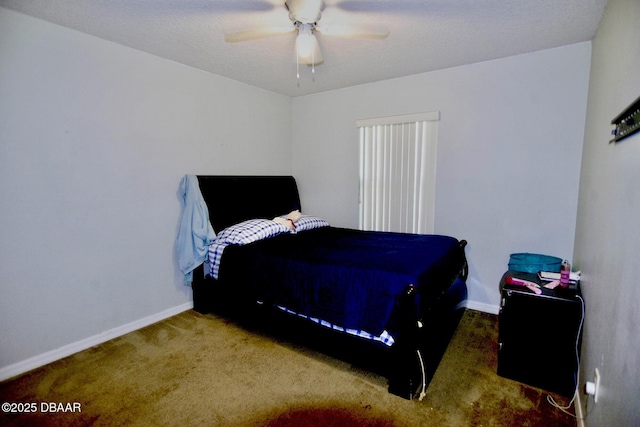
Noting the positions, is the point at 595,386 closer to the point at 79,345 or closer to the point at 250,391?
the point at 250,391

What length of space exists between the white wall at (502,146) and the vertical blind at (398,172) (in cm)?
11

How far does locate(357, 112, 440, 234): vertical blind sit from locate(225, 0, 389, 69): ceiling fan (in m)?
1.61

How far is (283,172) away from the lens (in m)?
4.51

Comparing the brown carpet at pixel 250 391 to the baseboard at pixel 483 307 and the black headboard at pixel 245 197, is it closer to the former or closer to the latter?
the baseboard at pixel 483 307

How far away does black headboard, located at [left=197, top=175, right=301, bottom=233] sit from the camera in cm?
334

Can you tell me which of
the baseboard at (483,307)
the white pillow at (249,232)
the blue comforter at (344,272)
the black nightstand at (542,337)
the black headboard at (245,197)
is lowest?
the baseboard at (483,307)

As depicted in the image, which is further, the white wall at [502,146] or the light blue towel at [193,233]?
the light blue towel at [193,233]

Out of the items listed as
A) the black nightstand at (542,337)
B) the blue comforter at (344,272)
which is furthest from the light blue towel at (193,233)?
the black nightstand at (542,337)

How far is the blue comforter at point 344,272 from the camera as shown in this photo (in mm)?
2012

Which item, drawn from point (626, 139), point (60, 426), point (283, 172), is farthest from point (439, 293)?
point (283, 172)

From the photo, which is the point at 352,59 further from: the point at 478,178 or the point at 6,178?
the point at 6,178

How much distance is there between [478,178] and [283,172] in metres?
2.57

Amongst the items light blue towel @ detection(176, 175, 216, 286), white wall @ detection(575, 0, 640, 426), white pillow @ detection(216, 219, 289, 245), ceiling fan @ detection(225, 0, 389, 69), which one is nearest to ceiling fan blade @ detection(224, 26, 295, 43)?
ceiling fan @ detection(225, 0, 389, 69)

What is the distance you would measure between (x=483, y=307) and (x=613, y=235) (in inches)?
79.7
